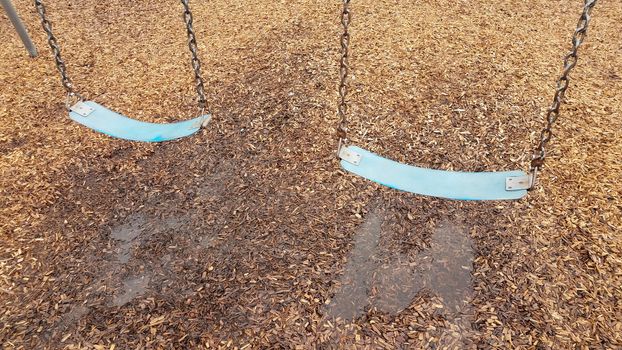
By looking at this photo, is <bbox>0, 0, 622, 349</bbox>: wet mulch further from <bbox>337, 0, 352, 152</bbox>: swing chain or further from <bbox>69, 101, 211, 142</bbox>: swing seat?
<bbox>337, 0, 352, 152</bbox>: swing chain

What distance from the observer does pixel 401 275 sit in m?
2.62

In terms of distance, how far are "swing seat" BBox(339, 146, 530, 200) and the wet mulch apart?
277 mm

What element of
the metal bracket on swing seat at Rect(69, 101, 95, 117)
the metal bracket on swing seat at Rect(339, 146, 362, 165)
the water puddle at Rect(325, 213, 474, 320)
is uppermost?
the metal bracket on swing seat at Rect(69, 101, 95, 117)

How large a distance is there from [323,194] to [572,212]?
58.5 inches

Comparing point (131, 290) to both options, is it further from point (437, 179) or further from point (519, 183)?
point (519, 183)

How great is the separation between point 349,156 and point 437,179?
520 millimetres

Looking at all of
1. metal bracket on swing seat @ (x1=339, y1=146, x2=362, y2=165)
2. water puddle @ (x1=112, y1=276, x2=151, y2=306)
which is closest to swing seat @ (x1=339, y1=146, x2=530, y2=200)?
metal bracket on swing seat @ (x1=339, y1=146, x2=362, y2=165)

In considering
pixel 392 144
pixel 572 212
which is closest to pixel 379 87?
pixel 392 144

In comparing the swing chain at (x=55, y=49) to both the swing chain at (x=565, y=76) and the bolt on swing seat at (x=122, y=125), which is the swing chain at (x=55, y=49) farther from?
the swing chain at (x=565, y=76)

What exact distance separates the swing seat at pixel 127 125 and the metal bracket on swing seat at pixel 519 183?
5.95ft

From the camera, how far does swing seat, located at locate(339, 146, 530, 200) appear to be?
104 inches

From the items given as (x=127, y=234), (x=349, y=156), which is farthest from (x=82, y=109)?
(x=349, y=156)

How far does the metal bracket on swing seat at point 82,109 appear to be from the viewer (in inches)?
126

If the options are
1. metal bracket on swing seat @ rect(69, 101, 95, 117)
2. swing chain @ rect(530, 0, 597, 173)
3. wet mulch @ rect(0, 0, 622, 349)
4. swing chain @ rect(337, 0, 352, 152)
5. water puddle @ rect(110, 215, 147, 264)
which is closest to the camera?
swing chain @ rect(530, 0, 597, 173)
